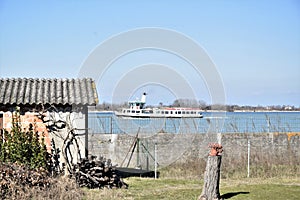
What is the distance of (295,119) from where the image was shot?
22.8m

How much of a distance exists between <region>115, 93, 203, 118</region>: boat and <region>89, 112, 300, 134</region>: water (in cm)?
25

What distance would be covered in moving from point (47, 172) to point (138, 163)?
6458 millimetres

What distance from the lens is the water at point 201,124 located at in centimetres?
1952

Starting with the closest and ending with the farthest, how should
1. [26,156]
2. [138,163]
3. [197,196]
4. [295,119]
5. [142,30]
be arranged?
[197,196] < [26,156] < [142,30] < [138,163] < [295,119]

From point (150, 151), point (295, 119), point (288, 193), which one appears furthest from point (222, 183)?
point (295, 119)

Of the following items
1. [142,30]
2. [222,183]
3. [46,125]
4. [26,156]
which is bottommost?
[222,183]

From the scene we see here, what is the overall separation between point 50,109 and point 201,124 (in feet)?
36.0

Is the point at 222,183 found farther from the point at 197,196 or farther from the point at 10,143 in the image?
the point at 10,143

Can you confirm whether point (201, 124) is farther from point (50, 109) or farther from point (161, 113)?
point (50, 109)

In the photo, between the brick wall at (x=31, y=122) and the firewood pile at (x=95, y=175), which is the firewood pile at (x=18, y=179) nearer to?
the firewood pile at (x=95, y=175)

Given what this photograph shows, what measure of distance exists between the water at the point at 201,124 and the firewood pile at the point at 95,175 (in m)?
6.34

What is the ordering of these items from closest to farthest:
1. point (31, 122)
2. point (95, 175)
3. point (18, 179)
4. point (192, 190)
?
1. point (18, 179)
2. point (192, 190)
3. point (95, 175)
4. point (31, 122)

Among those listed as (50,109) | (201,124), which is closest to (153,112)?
(201,124)

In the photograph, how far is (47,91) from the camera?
12.7 m
